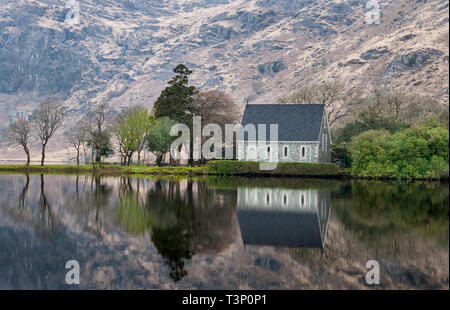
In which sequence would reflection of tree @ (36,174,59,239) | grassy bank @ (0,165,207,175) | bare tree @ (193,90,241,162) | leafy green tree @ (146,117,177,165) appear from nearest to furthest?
1. reflection of tree @ (36,174,59,239)
2. grassy bank @ (0,165,207,175)
3. leafy green tree @ (146,117,177,165)
4. bare tree @ (193,90,241,162)

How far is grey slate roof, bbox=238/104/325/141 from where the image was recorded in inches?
2119

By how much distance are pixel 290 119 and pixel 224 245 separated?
4354 cm

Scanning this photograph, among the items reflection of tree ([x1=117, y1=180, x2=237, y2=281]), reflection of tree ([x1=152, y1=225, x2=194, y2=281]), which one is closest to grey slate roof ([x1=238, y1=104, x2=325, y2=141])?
reflection of tree ([x1=117, y1=180, x2=237, y2=281])

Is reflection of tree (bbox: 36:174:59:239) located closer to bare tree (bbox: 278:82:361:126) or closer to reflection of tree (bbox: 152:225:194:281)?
reflection of tree (bbox: 152:225:194:281)

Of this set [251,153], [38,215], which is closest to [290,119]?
[251,153]

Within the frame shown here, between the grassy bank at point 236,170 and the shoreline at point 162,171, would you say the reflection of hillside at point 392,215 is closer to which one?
the shoreline at point 162,171

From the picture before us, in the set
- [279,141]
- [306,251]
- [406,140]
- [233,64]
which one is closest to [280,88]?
[233,64]

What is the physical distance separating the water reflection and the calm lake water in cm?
4

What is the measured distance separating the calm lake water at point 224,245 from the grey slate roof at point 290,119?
32.0 m

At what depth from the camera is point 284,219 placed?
17656 millimetres

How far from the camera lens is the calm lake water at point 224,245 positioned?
32.6ft

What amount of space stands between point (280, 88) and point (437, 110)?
314ft
